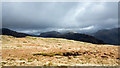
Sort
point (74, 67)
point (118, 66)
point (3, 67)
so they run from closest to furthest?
point (3, 67) < point (74, 67) < point (118, 66)

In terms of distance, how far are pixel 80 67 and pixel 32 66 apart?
31.1ft

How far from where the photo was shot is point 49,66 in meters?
18.4

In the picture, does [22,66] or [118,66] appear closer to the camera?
[22,66]

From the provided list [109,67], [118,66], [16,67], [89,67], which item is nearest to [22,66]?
[16,67]

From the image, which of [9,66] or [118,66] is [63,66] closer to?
[9,66]

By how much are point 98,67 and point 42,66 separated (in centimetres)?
1146

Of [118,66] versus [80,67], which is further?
[118,66]

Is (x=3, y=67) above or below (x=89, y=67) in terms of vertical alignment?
above

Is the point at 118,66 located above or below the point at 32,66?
below

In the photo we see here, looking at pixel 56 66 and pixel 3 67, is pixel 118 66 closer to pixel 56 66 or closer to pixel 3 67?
pixel 56 66

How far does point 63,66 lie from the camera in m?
18.6

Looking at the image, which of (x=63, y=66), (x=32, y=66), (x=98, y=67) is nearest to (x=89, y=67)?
(x=98, y=67)

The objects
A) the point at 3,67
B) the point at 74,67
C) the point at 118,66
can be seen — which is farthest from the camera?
the point at 118,66

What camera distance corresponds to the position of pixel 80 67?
18719 millimetres
